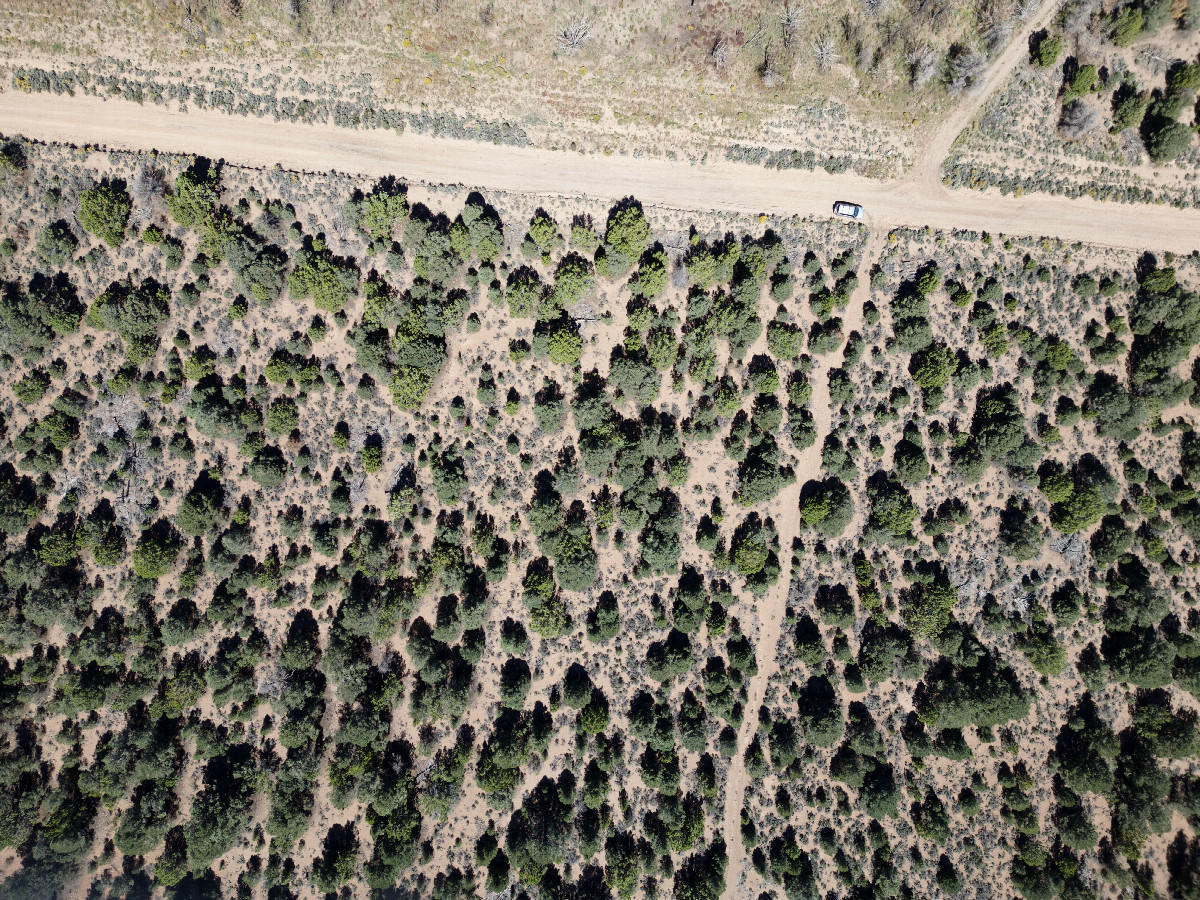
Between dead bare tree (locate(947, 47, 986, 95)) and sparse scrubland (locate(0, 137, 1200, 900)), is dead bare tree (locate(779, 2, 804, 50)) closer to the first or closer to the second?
dead bare tree (locate(947, 47, 986, 95))

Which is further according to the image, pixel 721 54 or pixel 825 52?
pixel 825 52

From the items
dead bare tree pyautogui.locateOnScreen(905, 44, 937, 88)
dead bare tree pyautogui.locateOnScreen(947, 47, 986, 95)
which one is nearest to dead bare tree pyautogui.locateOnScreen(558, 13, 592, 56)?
dead bare tree pyautogui.locateOnScreen(905, 44, 937, 88)

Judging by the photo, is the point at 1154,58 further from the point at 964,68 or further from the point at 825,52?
the point at 825,52

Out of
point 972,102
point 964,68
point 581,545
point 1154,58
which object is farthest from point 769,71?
point 581,545

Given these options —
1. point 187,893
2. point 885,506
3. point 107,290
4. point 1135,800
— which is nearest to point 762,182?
point 885,506

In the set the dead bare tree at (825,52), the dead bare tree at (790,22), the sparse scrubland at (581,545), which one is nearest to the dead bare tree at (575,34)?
the sparse scrubland at (581,545)
